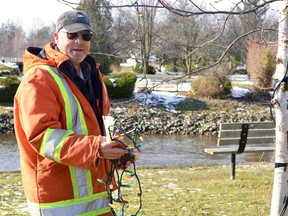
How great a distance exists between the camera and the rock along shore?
17.9 meters

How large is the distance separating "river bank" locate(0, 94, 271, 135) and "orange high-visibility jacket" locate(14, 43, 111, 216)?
→ 544 inches

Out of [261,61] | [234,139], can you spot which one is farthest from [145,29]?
[261,61]

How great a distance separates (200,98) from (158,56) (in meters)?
18.7

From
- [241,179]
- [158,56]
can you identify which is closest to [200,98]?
[241,179]

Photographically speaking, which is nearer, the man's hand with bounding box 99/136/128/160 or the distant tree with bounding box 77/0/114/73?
the man's hand with bounding box 99/136/128/160

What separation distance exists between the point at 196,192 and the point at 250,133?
2.26 metres

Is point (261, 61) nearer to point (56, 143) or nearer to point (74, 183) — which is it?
point (74, 183)

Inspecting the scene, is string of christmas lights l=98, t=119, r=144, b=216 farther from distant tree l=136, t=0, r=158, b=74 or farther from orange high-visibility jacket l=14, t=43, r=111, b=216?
distant tree l=136, t=0, r=158, b=74

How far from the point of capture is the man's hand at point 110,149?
7.29 ft

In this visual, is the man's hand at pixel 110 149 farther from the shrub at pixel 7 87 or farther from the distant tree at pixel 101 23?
the shrub at pixel 7 87

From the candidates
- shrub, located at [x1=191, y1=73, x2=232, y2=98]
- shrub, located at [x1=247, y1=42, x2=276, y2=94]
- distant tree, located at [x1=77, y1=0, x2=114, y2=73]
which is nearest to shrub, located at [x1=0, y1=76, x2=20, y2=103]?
shrub, located at [x1=191, y1=73, x2=232, y2=98]

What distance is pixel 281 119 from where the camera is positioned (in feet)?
10.1

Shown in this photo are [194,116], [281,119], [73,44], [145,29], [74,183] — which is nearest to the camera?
[74,183]

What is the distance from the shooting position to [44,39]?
131 ft
